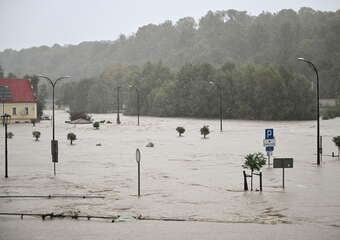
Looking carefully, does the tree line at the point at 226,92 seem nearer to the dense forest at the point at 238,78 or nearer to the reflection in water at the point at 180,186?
the dense forest at the point at 238,78

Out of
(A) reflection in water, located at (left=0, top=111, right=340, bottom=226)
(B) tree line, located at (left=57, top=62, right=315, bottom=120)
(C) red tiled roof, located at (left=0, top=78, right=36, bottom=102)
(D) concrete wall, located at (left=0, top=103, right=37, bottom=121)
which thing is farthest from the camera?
(B) tree line, located at (left=57, top=62, right=315, bottom=120)

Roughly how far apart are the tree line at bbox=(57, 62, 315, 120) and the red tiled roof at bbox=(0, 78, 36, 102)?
89.6 feet

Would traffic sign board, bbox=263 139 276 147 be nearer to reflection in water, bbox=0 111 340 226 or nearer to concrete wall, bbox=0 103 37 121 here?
reflection in water, bbox=0 111 340 226

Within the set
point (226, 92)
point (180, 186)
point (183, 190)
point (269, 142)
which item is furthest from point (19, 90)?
point (183, 190)

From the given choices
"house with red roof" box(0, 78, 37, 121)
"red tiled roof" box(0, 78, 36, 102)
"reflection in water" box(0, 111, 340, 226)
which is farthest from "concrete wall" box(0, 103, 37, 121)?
"reflection in water" box(0, 111, 340, 226)

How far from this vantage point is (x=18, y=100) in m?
89.3

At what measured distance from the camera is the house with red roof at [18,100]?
291 feet

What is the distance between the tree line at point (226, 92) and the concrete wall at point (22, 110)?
28250 millimetres

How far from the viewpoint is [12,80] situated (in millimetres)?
93750

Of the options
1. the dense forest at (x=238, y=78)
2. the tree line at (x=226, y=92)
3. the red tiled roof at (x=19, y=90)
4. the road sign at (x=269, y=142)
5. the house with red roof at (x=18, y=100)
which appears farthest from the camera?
the dense forest at (x=238, y=78)

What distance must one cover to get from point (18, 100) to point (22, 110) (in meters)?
2.26

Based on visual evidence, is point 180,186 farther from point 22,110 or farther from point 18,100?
point 22,110

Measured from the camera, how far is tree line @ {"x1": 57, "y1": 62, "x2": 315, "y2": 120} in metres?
102

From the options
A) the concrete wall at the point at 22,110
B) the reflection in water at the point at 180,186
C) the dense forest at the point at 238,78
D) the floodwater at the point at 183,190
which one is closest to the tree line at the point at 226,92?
the dense forest at the point at 238,78
